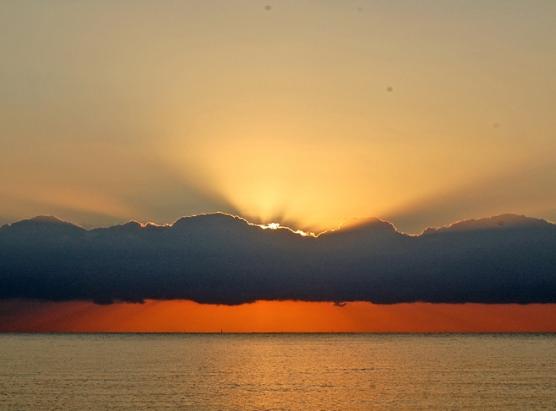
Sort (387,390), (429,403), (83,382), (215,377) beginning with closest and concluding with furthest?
(429,403)
(387,390)
(83,382)
(215,377)

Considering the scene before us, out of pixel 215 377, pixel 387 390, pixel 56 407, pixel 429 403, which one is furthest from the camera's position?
pixel 215 377

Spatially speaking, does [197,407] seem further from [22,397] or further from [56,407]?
[22,397]

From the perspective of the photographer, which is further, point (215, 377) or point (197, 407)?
point (215, 377)

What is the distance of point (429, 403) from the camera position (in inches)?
5192

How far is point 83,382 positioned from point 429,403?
242ft

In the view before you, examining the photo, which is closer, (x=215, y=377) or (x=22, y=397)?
(x=22, y=397)

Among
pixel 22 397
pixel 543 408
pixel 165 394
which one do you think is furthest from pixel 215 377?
pixel 543 408

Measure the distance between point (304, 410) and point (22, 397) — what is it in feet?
156

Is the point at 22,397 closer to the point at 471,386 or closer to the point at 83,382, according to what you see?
the point at 83,382

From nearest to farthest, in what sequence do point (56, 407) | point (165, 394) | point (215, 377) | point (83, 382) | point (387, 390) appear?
point (56, 407), point (165, 394), point (387, 390), point (83, 382), point (215, 377)

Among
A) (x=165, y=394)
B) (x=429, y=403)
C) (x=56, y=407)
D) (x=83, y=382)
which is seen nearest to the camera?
(x=56, y=407)

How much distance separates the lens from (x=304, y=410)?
124625mm

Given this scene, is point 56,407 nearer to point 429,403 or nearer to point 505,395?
point 429,403

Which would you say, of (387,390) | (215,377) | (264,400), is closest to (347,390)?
(387,390)
